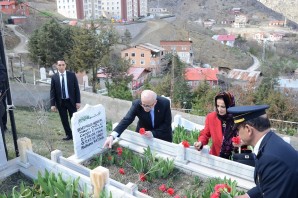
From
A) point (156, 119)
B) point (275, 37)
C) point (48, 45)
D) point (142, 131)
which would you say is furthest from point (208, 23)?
point (142, 131)

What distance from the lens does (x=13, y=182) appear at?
→ 411cm

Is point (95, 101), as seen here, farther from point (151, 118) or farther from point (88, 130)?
point (151, 118)

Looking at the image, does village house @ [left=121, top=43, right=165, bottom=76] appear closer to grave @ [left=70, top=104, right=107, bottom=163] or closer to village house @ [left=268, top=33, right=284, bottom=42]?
grave @ [left=70, top=104, right=107, bottom=163]

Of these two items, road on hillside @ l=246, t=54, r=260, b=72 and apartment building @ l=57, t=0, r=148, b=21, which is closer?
road on hillside @ l=246, t=54, r=260, b=72

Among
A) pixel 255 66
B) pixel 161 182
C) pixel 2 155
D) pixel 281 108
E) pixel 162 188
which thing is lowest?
pixel 255 66

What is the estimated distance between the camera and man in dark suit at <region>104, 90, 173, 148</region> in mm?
4622

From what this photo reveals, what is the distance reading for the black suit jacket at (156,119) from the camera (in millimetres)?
4700

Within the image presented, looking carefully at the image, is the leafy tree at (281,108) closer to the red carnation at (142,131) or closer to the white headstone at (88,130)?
the red carnation at (142,131)

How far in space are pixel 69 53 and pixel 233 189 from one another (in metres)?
23.9

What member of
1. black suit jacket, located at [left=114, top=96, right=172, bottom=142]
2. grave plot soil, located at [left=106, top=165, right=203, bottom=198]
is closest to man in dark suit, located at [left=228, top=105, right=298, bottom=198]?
grave plot soil, located at [left=106, top=165, right=203, bottom=198]

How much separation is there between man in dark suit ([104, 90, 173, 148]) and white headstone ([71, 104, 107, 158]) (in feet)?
1.39

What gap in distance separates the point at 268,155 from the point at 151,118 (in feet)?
9.63

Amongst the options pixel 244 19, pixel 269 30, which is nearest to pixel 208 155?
pixel 269 30

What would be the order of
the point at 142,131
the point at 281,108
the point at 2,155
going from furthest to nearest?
1. the point at 281,108
2. the point at 142,131
3. the point at 2,155
